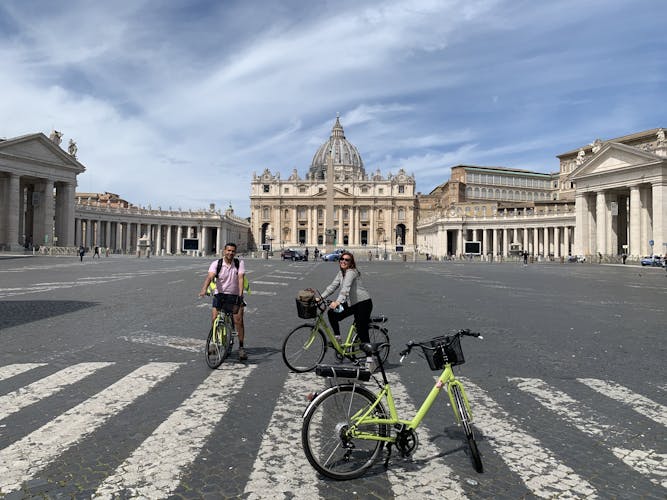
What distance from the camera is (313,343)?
711 centimetres

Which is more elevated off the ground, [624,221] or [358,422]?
[624,221]

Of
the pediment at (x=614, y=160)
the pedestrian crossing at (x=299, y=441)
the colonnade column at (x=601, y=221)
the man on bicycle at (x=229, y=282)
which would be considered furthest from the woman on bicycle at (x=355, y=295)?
the colonnade column at (x=601, y=221)

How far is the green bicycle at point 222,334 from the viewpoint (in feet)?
22.6

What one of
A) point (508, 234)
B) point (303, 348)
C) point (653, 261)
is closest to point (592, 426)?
point (303, 348)

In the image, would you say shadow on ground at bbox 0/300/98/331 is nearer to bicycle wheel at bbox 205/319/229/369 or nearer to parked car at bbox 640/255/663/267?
bicycle wheel at bbox 205/319/229/369

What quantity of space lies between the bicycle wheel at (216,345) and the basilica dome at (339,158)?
137128 millimetres

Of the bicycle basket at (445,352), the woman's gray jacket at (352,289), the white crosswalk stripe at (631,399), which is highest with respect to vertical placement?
the woman's gray jacket at (352,289)

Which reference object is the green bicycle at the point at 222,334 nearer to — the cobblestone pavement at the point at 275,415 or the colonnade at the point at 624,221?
the cobblestone pavement at the point at 275,415

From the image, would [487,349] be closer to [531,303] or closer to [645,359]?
[645,359]

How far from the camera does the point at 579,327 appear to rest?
10367mm

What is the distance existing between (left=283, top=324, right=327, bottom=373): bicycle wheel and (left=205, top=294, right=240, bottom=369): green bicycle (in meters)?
0.89

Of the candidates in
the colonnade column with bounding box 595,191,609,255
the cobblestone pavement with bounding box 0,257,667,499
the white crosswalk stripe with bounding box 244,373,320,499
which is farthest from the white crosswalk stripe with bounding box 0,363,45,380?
the colonnade column with bounding box 595,191,609,255

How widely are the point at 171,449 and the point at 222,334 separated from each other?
9.74ft

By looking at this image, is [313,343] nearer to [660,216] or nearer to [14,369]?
[14,369]
